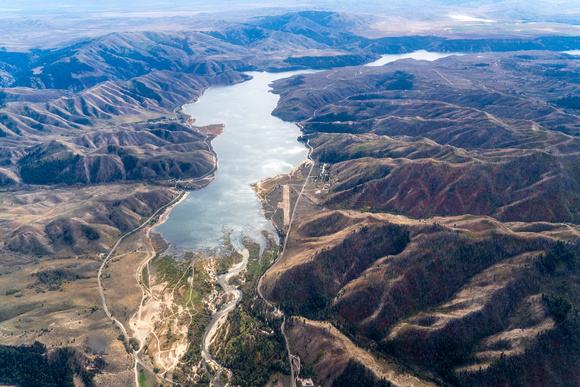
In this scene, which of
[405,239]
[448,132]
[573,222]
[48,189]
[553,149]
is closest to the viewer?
[405,239]

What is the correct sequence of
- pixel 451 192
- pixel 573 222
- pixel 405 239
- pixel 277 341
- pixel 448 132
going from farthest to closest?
pixel 448 132
pixel 451 192
pixel 573 222
pixel 405 239
pixel 277 341

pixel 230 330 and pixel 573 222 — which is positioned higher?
pixel 573 222

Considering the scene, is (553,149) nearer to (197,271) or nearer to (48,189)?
(197,271)

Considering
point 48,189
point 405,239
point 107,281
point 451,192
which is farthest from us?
point 48,189

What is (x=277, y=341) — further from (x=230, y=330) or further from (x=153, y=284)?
(x=153, y=284)

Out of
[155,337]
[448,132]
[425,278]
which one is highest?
[448,132]

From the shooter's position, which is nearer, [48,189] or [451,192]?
[451,192]

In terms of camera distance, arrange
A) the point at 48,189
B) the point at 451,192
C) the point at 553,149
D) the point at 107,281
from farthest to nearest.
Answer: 1. the point at 48,189
2. the point at 553,149
3. the point at 451,192
4. the point at 107,281

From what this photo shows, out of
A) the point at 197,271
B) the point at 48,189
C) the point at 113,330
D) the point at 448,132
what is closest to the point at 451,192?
the point at 448,132

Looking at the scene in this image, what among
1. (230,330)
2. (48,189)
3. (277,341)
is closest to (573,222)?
(277,341)
